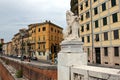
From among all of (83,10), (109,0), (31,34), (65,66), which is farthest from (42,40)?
(65,66)

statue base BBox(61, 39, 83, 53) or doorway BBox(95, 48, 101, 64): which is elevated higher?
statue base BBox(61, 39, 83, 53)

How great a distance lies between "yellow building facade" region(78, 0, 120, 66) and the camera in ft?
111

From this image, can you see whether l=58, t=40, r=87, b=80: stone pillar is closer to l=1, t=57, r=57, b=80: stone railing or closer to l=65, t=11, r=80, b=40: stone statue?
l=65, t=11, r=80, b=40: stone statue

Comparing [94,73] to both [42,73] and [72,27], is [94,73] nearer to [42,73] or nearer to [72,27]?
[72,27]

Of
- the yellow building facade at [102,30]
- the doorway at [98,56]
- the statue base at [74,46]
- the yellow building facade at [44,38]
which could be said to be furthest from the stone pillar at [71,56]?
the yellow building facade at [44,38]

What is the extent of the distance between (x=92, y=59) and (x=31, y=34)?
4706 cm

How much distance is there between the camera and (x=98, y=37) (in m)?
39.7

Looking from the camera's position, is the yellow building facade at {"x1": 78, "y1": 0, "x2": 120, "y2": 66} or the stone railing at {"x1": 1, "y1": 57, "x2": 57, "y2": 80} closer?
the stone railing at {"x1": 1, "y1": 57, "x2": 57, "y2": 80}

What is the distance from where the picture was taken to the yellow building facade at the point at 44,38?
239 ft

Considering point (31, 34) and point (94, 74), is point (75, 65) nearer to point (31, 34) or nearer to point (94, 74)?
point (94, 74)

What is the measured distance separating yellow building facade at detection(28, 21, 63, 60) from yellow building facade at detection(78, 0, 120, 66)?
86.5 ft

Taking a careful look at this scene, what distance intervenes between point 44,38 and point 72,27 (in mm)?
67529

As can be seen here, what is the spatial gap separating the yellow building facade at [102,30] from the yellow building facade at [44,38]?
86.5 ft

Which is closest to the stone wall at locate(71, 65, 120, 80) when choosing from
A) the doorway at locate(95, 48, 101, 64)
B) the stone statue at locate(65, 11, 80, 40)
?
the stone statue at locate(65, 11, 80, 40)
